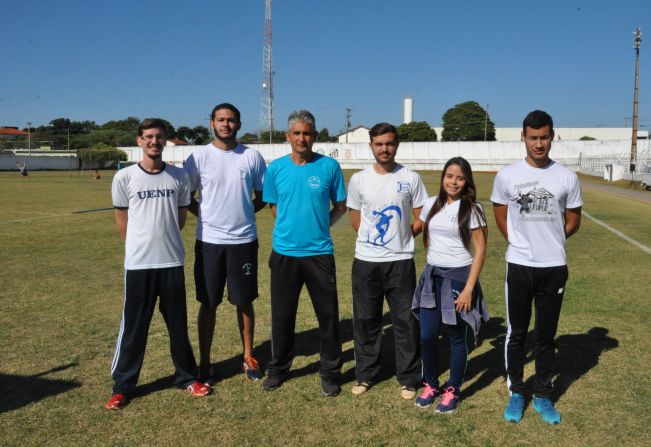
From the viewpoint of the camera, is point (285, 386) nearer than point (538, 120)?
No

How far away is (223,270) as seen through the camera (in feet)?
14.0

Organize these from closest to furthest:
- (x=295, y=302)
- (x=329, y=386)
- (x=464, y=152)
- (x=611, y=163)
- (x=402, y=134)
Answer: (x=329, y=386)
(x=295, y=302)
(x=611, y=163)
(x=464, y=152)
(x=402, y=134)

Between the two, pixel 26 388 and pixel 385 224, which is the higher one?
pixel 385 224

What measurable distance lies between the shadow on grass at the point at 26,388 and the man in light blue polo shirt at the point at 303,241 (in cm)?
161

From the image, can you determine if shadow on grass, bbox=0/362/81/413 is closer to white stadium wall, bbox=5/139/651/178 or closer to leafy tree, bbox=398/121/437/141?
white stadium wall, bbox=5/139/651/178

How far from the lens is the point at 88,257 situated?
9.39 meters

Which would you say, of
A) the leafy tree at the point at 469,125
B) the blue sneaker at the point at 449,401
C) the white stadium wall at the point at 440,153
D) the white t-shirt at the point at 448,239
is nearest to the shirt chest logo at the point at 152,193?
the white t-shirt at the point at 448,239

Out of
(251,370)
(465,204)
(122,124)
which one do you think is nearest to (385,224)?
(465,204)

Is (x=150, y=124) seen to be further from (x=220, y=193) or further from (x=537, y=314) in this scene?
(x=537, y=314)

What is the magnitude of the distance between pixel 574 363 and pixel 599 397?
70cm

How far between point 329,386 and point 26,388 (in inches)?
92.9

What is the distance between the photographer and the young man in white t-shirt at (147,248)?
12.6ft

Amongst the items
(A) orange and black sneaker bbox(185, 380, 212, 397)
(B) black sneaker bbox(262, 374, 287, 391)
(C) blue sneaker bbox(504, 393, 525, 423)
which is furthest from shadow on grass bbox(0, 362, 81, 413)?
(C) blue sneaker bbox(504, 393, 525, 423)

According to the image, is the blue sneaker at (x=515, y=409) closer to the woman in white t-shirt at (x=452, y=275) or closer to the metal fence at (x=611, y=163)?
the woman in white t-shirt at (x=452, y=275)
